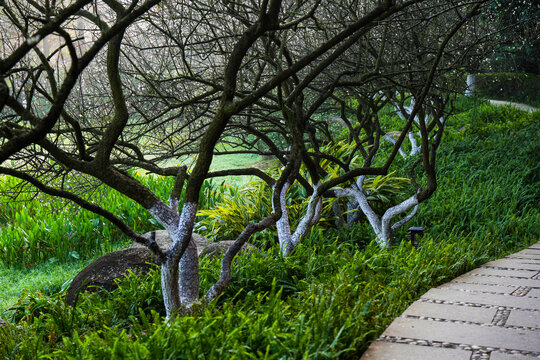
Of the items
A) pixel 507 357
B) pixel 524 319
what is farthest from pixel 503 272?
pixel 507 357

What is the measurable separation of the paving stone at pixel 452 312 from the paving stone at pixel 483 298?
0.64 feet

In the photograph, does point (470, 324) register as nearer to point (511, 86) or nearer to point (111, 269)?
point (111, 269)

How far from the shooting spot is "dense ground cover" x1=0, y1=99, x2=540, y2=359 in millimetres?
2607

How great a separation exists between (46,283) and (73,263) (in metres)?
0.93

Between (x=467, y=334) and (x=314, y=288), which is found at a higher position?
(x=314, y=288)

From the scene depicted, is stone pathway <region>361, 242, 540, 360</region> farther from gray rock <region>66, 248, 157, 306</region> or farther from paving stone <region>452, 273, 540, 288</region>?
gray rock <region>66, 248, 157, 306</region>

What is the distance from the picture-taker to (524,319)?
317 cm

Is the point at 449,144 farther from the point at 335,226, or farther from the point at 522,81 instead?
the point at 522,81

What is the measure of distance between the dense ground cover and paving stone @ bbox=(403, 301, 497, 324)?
5.5 inches

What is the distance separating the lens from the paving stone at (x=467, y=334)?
271 centimetres

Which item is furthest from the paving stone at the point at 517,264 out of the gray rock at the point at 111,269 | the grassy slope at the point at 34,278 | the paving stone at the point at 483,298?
the grassy slope at the point at 34,278

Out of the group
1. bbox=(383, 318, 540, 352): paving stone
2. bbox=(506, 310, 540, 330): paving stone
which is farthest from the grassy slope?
bbox=(506, 310, 540, 330): paving stone

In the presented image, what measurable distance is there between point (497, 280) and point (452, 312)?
130 cm

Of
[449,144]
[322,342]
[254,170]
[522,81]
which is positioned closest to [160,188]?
[254,170]
